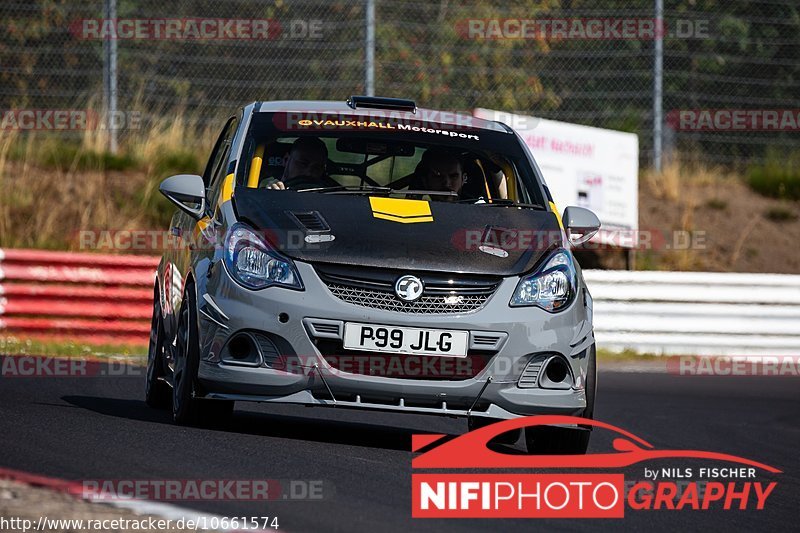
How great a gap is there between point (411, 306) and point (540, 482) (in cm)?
103

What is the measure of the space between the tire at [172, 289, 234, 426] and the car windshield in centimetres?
82

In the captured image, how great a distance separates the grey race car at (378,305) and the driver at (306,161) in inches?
0.8

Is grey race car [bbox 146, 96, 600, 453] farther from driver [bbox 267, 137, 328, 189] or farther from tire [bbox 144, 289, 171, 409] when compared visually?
tire [bbox 144, 289, 171, 409]

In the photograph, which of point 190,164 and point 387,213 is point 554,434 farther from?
point 190,164

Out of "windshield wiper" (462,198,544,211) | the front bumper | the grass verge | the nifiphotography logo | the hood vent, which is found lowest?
the nifiphotography logo

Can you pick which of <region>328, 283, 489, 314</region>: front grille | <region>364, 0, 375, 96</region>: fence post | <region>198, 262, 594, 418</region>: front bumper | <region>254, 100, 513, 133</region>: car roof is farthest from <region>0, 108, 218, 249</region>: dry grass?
<region>328, 283, 489, 314</region>: front grille

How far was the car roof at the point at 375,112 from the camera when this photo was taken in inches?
340

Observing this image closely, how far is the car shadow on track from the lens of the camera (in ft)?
25.6

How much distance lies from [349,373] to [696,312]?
32.3 feet

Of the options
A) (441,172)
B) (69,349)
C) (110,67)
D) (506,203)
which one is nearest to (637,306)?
(69,349)

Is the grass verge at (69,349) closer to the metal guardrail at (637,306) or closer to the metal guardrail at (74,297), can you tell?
the metal guardrail at (74,297)

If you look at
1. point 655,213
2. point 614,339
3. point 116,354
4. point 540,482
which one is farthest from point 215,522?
point 655,213

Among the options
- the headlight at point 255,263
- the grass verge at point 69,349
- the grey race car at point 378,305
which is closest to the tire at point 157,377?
the grey race car at point 378,305

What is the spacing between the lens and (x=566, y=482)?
6.63 meters
